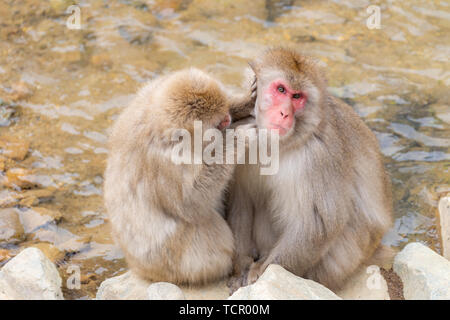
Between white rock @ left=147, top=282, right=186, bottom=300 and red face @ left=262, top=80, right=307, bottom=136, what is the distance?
1085 mm

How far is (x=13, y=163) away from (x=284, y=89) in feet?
11.2

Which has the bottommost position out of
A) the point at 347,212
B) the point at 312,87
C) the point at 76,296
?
the point at 76,296

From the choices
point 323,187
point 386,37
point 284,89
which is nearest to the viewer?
point 284,89

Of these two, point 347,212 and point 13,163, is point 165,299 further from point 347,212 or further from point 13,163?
point 13,163

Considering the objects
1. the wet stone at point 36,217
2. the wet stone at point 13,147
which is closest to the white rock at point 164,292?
the wet stone at point 36,217

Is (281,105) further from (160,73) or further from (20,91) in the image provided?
(20,91)

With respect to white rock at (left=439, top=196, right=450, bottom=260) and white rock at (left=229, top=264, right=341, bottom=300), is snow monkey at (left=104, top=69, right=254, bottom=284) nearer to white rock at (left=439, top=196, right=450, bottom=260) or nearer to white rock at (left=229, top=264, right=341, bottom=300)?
white rock at (left=229, top=264, right=341, bottom=300)

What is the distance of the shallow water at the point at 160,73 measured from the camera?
5035 millimetres

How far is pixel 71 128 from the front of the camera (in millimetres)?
6035

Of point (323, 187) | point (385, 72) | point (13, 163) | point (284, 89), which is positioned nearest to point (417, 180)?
point (385, 72)

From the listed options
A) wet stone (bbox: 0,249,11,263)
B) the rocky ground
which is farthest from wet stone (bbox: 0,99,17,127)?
the rocky ground

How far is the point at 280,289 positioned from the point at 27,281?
159 cm

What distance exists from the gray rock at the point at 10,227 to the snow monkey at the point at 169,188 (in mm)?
1566

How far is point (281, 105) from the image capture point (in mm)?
3037
